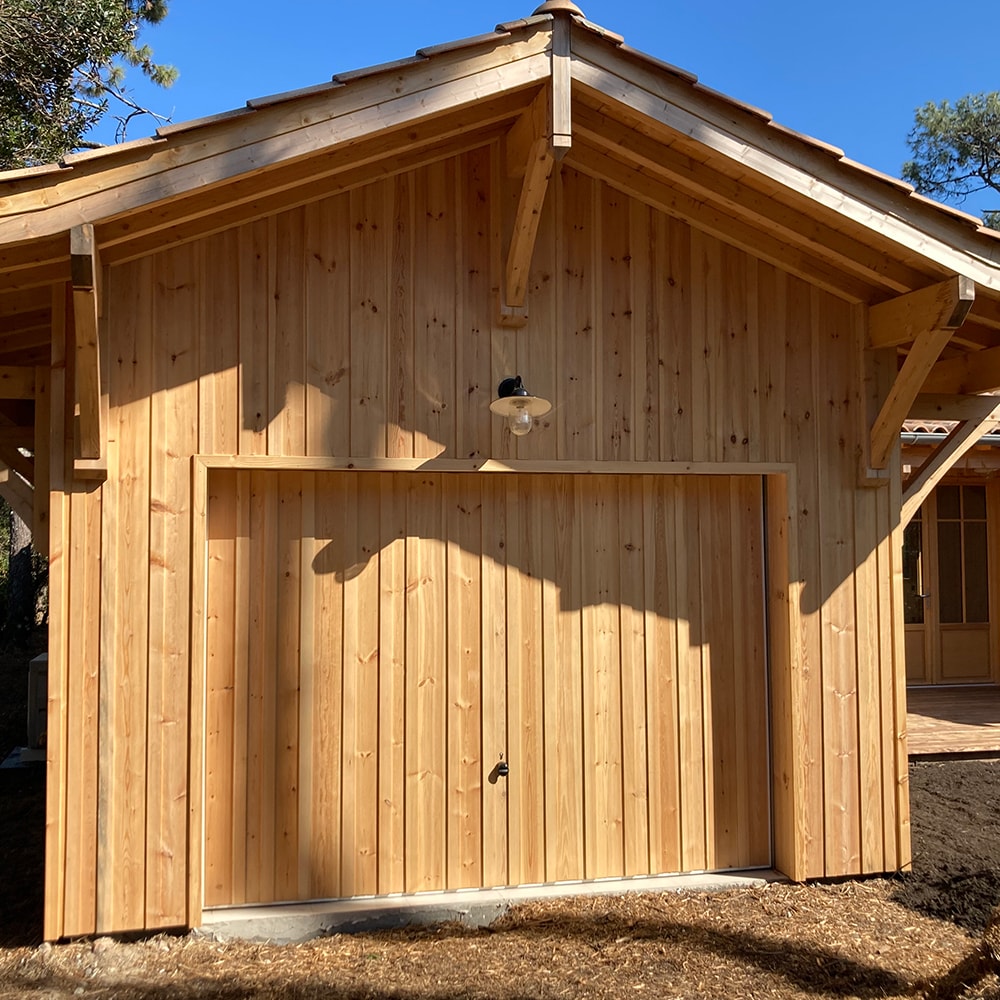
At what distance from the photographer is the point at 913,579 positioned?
912 centimetres

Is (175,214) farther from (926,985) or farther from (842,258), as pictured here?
(926,985)

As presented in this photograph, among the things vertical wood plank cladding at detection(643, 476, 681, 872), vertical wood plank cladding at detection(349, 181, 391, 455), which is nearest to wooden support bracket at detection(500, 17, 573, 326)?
vertical wood plank cladding at detection(349, 181, 391, 455)

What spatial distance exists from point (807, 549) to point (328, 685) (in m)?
2.46

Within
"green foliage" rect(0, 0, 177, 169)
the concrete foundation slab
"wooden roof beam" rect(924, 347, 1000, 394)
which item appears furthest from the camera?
"green foliage" rect(0, 0, 177, 169)

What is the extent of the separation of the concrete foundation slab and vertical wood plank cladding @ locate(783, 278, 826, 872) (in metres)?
0.43

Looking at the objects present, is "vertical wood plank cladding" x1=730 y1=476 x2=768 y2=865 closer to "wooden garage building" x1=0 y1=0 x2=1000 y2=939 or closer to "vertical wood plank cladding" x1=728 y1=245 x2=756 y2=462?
"wooden garage building" x1=0 y1=0 x2=1000 y2=939

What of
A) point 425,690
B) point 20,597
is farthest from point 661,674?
point 20,597

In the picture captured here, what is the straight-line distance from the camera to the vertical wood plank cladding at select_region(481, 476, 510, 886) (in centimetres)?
409

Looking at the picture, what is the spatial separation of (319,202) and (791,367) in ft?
8.10

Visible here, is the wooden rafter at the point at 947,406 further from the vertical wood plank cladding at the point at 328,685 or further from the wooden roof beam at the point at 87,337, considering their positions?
the wooden roof beam at the point at 87,337

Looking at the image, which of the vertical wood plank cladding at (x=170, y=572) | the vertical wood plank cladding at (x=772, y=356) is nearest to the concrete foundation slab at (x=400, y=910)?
the vertical wood plank cladding at (x=170, y=572)

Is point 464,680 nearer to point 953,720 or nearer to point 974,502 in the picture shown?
point 953,720

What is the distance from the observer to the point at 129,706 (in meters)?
3.61

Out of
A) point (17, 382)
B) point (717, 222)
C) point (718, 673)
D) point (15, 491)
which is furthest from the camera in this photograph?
point (15, 491)
